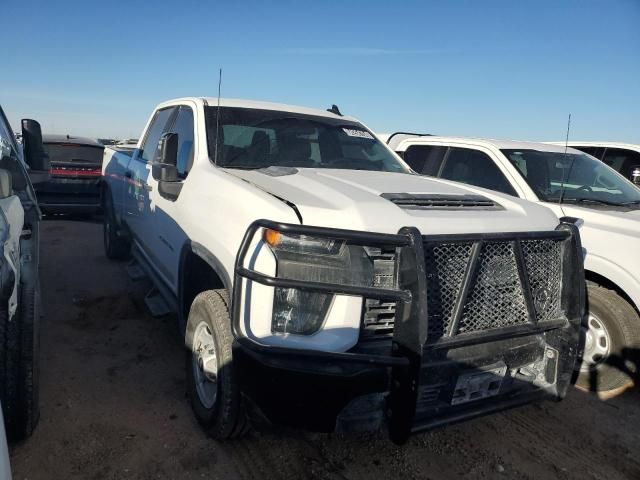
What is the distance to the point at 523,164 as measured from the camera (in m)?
4.80

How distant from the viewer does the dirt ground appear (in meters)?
2.61

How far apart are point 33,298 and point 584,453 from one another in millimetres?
3500

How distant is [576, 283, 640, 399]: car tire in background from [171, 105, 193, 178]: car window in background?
3.37m

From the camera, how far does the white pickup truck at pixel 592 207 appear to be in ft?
12.2

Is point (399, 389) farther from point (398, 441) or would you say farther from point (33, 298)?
point (33, 298)

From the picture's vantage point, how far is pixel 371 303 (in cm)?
228

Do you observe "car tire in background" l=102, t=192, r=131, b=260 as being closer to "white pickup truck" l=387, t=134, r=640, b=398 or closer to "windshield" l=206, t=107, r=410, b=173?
"windshield" l=206, t=107, r=410, b=173

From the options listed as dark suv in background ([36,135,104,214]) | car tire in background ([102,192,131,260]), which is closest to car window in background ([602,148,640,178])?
car tire in background ([102,192,131,260])

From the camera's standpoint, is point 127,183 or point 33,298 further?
point 127,183

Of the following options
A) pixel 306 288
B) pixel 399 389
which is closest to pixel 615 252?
pixel 399 389

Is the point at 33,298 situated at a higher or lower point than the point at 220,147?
lower

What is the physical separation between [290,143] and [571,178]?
2917 millimetres

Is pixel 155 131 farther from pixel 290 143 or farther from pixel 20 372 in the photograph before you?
pixel 20 372

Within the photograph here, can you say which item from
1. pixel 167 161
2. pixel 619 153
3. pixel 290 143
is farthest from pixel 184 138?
pixel 619 153
